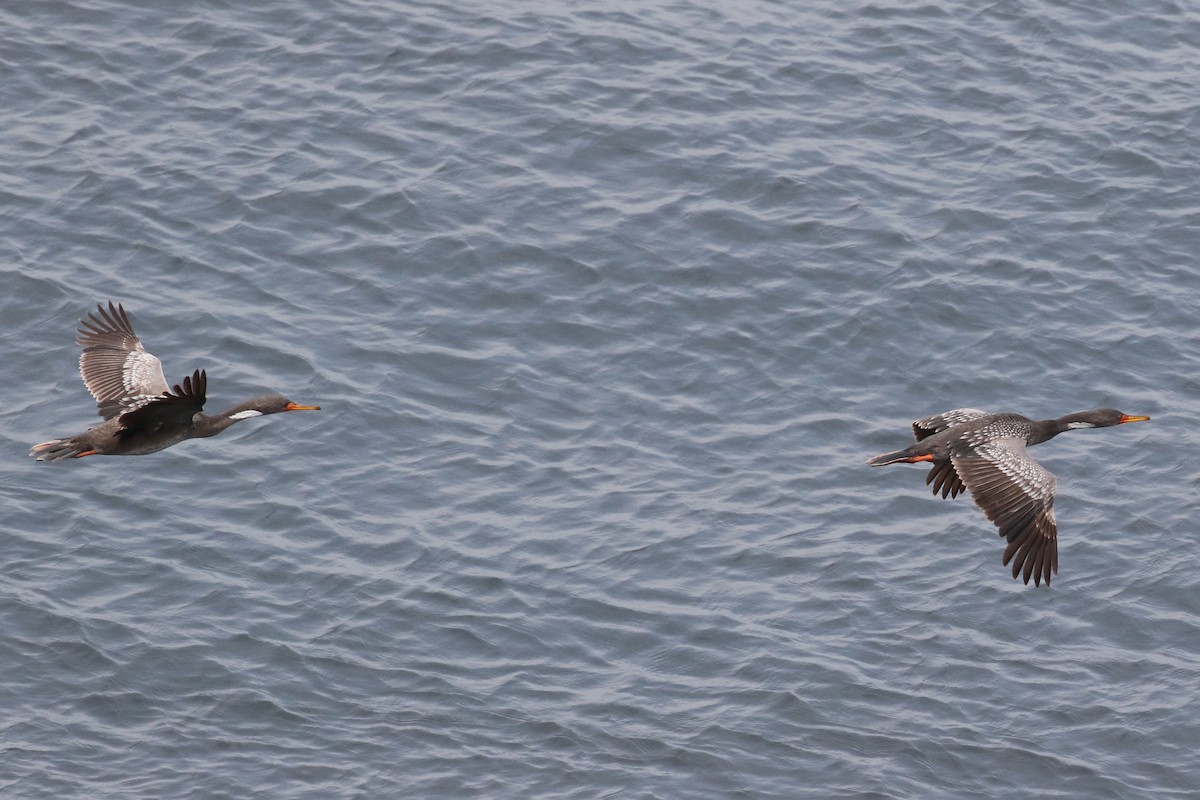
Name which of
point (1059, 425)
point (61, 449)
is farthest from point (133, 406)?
point (1059, 425)

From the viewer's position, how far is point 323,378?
22922mm

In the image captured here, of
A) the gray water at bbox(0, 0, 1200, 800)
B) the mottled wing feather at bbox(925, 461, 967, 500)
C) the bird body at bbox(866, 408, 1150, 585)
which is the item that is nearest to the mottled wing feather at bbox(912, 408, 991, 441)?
the bird body at bbox(866, 408, 1150, 585)

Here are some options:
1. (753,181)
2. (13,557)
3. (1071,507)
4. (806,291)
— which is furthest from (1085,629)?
(13,557)

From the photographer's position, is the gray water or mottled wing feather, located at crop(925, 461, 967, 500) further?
the gray water

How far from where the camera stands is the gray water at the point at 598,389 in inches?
771

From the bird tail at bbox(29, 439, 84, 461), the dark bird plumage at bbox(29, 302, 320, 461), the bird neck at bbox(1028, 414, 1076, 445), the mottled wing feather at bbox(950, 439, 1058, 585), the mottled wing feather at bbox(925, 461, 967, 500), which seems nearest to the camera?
the mottled wing feather at bbox(950, 439, 1058, 585)

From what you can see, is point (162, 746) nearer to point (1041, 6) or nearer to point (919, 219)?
point (919, 219)

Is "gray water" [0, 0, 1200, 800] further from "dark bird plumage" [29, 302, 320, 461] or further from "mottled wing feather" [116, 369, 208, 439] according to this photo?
"mottled wing feather" [116, 369, 208, 439]

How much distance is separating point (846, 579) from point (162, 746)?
24.6ft

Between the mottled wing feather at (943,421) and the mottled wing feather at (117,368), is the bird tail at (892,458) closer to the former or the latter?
the mottled wing feather at (943,421)

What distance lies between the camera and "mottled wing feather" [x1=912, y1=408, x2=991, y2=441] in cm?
1778

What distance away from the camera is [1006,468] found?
1655 cm

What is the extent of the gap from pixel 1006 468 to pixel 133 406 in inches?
311

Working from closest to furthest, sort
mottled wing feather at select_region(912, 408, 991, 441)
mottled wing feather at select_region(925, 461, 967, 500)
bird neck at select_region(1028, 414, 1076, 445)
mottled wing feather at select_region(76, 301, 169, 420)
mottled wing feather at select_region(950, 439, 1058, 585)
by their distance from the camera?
1. mottled wing feather at select_region(950, 439, 1058, 585)
2. bird neck at select_region(1028, 414, 1076, 445)
3. mottled wing feather at select_region(925, 461, 967, 500)
4. mottled wing feather at select_region(912, 408, 991, 441)
5. mottled wing feather at select_region(76, 301, 169, 420)
